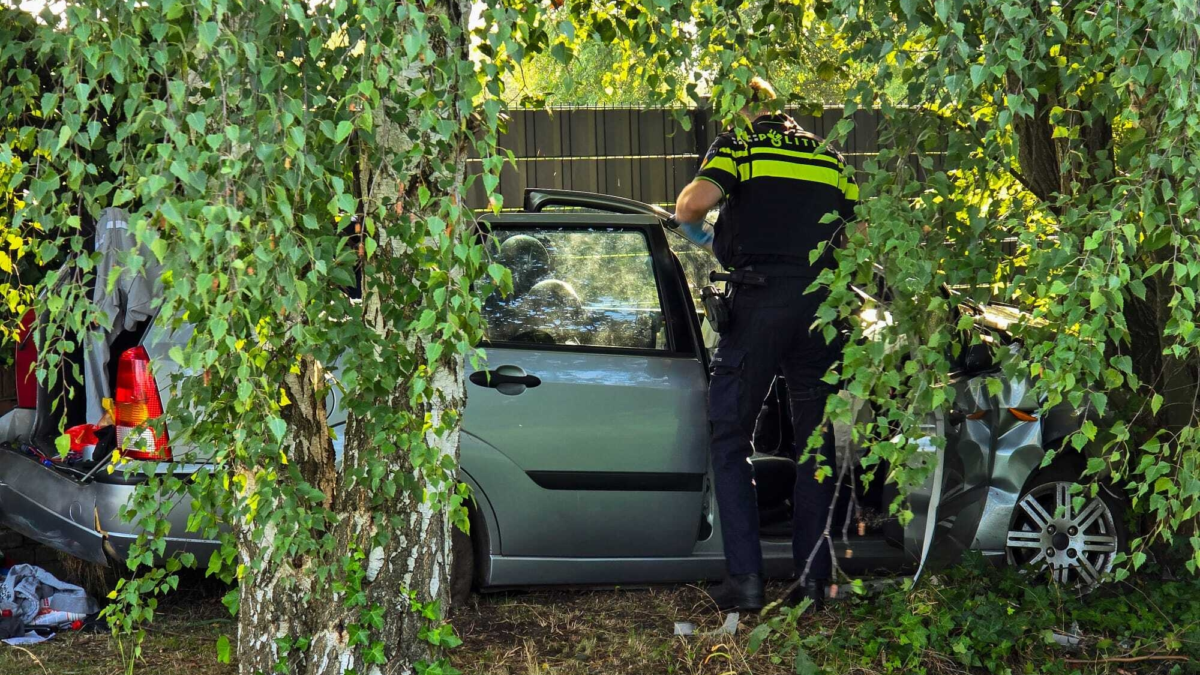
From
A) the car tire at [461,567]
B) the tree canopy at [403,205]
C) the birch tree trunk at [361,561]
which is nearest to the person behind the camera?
the tree canopy at [403,205]

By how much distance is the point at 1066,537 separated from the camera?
4.54 meters

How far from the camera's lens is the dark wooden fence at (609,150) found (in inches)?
327

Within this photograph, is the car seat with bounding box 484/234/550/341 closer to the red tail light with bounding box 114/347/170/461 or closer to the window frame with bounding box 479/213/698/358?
the window frame with bounding box 479/213/698/358

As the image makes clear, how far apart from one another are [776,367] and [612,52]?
145cm

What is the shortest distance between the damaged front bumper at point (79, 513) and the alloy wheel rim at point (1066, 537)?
295cm

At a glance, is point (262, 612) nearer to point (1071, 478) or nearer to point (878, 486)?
point (878, 486)

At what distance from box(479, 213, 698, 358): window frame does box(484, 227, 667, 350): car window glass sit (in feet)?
0.05

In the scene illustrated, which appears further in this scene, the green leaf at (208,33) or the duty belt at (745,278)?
the duty belt at (745,278)

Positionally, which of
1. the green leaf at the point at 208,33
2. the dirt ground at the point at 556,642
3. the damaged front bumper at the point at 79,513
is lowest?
the dirt ground at the point at 556,642

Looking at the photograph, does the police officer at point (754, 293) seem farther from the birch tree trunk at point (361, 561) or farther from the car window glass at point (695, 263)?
the birch tree trunk at point (361, 561)

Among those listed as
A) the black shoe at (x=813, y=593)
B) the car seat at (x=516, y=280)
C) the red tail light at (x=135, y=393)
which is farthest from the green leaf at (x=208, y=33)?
the black shoe at (x=813, y=593)

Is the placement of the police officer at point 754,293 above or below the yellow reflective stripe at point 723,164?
below

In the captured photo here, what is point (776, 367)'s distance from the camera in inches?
170

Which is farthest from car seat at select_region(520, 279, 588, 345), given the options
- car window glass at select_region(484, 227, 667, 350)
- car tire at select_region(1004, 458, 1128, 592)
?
car tire at select_region(1004, 458, 1128, 592)
